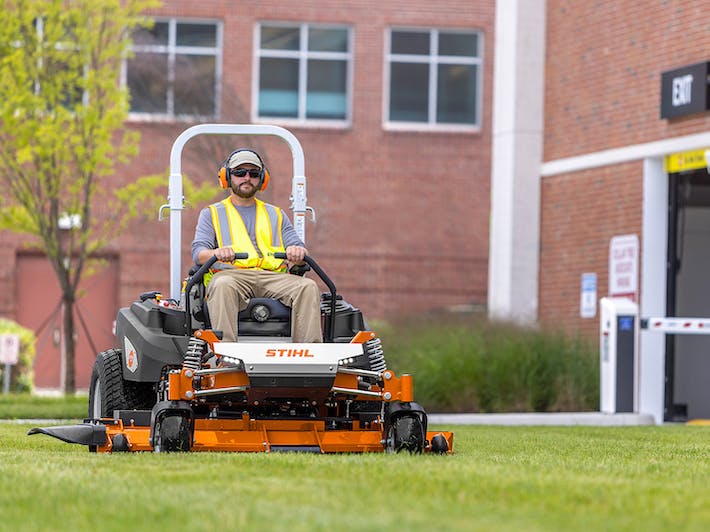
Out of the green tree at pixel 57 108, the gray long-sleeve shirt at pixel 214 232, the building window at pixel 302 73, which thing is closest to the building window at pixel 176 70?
the building window at pixel 302 73

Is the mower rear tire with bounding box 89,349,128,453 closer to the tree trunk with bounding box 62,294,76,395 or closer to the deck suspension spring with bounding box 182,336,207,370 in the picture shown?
the deck suspension spring with bounding box 182,336,207,370

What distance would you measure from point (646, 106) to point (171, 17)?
47.1ft

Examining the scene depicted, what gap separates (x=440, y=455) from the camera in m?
10.1

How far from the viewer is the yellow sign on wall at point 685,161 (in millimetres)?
19969

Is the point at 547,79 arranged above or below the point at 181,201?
above

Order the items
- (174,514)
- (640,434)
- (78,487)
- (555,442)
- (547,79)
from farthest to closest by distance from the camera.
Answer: (547,79)
(640,434)
(555,442)
(78,487)
(174,514)

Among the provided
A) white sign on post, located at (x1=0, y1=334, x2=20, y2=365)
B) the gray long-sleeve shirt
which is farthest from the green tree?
the gray long-sleeve shirt

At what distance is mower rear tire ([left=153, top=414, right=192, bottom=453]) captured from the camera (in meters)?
9.95

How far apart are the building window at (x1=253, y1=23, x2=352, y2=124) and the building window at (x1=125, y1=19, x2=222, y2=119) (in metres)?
0.99

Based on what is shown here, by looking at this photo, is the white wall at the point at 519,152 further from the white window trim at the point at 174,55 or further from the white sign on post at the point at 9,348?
the white window trim at the point at 174,55

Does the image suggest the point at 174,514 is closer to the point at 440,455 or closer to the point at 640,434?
the point at 440,455

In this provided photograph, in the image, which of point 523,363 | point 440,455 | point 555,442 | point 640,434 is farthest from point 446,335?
point 440,455

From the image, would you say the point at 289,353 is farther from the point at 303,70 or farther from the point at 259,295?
the point at 303,70

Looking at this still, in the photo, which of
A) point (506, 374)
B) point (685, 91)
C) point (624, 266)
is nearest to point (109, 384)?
point (506, 374)
